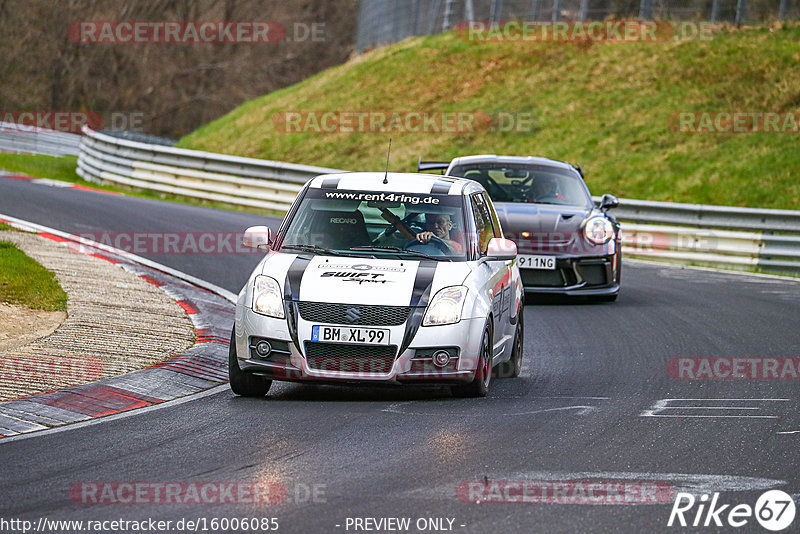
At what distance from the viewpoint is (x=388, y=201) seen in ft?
31.5

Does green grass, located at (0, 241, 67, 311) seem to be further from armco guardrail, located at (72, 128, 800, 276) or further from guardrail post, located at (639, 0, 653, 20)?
guardrail post, located at (639, 0, 653, 20)

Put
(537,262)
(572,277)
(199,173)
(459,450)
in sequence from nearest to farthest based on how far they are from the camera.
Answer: (459,450) < (537,262) < (572,277) < (199,173)

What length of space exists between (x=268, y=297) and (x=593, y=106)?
999 inches

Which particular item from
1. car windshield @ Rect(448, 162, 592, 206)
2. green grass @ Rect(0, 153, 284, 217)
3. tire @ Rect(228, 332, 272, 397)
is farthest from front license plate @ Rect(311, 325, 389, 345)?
green grass @ Rect(0, 153, 284, 217)

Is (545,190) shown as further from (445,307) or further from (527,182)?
(445,307)

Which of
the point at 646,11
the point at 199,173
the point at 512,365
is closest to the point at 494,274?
the point at 512,365

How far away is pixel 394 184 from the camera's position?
980 centimetres

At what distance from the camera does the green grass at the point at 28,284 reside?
37.7 feet

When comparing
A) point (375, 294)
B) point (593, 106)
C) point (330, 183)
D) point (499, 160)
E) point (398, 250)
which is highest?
point (593, 106)

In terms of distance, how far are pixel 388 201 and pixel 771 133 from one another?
20.9 metres

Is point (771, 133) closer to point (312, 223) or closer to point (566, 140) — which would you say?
point (566, 140)

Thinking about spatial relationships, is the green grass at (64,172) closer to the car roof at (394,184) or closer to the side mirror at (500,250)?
the car roof at (394,184)

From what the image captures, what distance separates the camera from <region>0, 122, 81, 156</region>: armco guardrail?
35938 millimetres

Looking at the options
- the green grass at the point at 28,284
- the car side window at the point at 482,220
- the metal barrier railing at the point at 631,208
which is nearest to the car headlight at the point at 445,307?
the car side window at the point at 482,220
